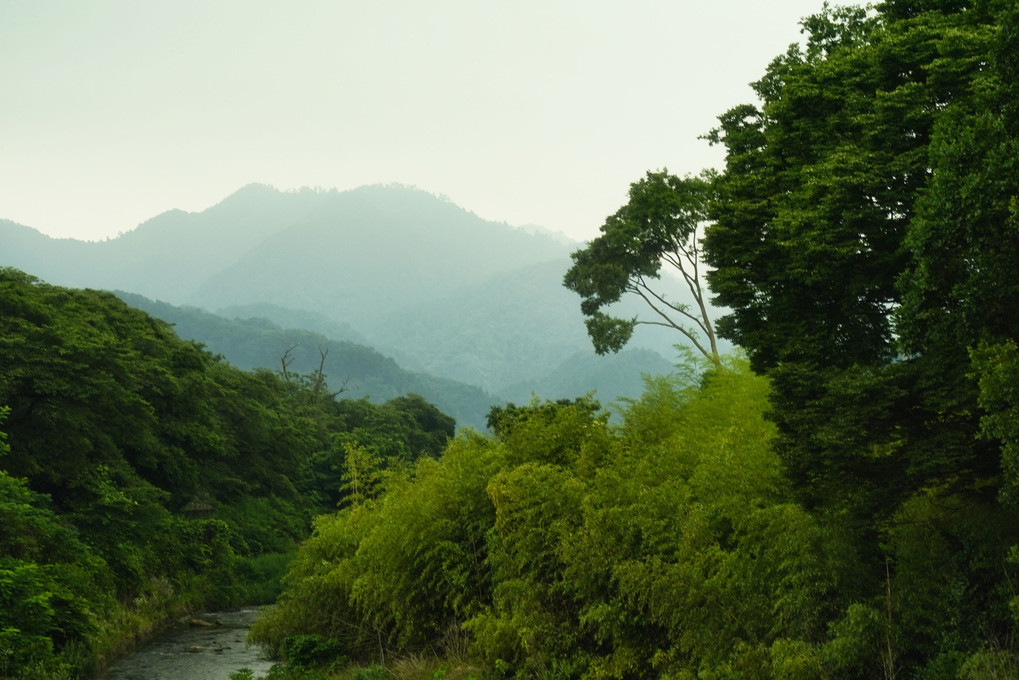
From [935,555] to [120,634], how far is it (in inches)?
912

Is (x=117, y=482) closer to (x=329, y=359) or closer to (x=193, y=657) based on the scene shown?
(x=193, y=657)

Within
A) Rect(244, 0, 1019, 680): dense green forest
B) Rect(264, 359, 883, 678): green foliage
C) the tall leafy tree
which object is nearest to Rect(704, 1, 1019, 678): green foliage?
Rect(244, 0, 1019, 680): dense green forest

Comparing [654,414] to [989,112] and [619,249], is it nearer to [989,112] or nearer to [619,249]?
[989,112]

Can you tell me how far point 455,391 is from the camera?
151 m

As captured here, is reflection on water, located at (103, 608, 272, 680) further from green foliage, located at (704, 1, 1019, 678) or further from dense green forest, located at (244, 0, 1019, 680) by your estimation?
green foliage, located at (704, 1, 1019, 678)

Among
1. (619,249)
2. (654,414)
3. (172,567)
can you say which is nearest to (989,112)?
(654,414)

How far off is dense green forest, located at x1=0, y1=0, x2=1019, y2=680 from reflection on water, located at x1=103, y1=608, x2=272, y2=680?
1531 mm

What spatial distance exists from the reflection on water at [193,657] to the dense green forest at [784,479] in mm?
1531

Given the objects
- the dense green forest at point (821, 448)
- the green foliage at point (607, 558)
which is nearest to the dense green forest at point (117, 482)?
the green foliage at point (607, 558)

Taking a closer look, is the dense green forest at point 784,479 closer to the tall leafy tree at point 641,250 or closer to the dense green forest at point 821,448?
the dense green forest at point 821,448

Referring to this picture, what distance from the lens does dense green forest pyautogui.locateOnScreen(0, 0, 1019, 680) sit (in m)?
9.62

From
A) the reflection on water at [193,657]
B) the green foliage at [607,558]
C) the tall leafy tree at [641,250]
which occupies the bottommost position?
the reflection on water at [193,657]

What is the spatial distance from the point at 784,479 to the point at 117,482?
957 inches

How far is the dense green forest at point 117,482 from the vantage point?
857 inches
